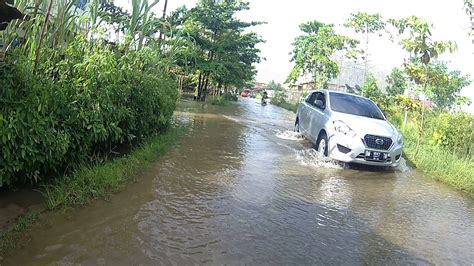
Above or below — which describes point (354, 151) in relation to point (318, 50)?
below

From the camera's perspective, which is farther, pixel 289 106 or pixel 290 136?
pixel 289 106

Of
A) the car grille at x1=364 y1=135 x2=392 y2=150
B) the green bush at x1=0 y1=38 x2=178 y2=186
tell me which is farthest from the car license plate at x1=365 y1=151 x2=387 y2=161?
the green bush at x1=0 y1=38 x2=178 y2=186

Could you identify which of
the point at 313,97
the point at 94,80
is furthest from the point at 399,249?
the point at 313,97

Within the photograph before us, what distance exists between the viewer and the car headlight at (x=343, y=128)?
26.6 ft

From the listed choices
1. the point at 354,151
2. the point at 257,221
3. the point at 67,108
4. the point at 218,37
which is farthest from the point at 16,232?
the point at 218,37

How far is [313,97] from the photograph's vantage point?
1099 cm

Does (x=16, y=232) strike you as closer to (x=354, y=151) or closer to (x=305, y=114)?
(x=354, y=151)

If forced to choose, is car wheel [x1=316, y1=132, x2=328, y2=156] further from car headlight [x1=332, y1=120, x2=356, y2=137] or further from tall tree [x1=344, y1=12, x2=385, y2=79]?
tall tree [x1=344, y1=12, x2=385, y2=79]

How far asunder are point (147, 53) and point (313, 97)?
16.6 ft

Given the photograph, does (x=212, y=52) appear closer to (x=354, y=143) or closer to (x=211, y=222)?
(x=354, y=143)

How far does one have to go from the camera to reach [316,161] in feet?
28.1

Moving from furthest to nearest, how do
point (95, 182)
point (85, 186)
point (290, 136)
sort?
1. point (290, 136)
2. point (95, 182)
3. point (85, 186)

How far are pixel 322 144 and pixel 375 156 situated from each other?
132cm

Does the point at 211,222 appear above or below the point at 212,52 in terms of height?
below
